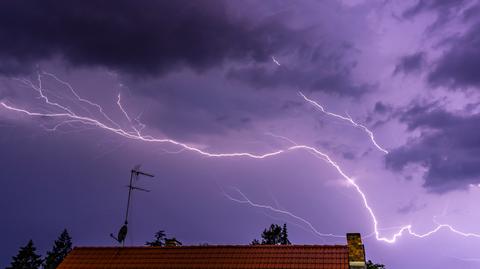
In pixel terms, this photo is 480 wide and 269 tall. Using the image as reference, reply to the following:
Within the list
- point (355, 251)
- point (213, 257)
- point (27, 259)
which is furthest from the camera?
point (27, 259)

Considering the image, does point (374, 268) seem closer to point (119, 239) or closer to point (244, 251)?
point (244, 251)

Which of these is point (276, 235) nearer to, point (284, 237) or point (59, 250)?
point (284, 237)

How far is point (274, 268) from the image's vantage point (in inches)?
580

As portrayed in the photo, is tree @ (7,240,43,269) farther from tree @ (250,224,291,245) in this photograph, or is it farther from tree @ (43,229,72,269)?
tree @ (250,224,291,245)

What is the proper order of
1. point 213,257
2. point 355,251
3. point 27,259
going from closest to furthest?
point 355,251
point 213,257
point 27,259

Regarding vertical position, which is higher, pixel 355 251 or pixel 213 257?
pixel 355 251

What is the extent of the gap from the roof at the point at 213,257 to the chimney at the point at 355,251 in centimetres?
18

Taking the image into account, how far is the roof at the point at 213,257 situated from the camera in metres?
14.8

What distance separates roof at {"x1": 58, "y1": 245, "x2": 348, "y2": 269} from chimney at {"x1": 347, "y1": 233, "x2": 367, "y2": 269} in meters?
0.18

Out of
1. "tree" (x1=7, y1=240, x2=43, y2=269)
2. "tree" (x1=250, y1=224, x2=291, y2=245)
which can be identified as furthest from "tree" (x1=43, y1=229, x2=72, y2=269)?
"tree" (x1=250, y1=224, x2=291, y2=245)

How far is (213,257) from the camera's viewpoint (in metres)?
15.7

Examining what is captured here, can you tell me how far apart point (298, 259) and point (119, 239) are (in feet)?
24.1

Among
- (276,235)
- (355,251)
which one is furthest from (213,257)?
(276,235)

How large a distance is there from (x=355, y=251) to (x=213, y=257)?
5.00m
